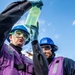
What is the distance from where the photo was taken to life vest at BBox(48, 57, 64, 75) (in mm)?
7104

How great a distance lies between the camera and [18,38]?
5.53 m

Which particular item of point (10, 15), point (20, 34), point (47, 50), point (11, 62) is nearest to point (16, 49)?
point (20, 34)

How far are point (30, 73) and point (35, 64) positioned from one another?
0.65 feet

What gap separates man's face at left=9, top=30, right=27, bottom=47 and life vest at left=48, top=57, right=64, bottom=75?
1875mm

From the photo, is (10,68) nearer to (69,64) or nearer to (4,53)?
(4,53)

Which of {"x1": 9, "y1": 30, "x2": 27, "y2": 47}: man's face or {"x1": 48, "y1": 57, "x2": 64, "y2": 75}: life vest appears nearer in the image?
{"x1": 9, "y1": 30, "x2": 27, "y2": 47}: man's face

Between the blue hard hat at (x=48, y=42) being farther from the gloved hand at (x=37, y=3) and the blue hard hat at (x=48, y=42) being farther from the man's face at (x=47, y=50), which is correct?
the gloved hand at (x=37, y=3)

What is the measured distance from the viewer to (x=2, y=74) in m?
4.71

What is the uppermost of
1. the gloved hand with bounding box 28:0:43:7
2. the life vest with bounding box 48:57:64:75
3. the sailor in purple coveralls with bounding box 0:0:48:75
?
the gloved hand with bounding box 28:0:43:7

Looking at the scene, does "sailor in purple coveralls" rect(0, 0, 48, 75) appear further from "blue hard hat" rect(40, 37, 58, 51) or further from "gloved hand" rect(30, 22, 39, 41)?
"blue hard hat" rect(40, 37, 58, 51)

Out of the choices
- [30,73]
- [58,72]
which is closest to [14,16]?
[30,73]

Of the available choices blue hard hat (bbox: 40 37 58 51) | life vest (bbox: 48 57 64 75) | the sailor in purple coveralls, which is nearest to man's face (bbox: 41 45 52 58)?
blue hard hat (bbox: 40 37 58 51)

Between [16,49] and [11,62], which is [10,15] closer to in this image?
[11,62]

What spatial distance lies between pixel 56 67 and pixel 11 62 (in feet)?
8.86
